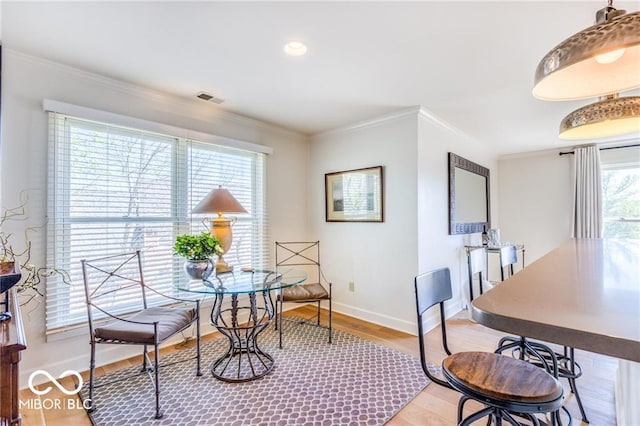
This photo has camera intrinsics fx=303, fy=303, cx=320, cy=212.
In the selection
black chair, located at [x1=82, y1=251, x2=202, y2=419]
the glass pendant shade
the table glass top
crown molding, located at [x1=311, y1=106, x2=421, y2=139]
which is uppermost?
crown molding, located at [x1=311, y1=106, x2=421, y2=139]

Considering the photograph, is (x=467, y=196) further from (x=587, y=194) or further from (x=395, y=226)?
(x=587, y=194)

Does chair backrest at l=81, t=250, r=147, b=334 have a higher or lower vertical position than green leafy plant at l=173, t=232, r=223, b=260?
lower

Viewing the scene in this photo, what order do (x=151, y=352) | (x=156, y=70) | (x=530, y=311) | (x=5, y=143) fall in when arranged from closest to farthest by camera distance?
1. (x=530, y=311)
2. (x=5, y=143)
3. (x=156, y=70)
4. (x=151, y=352)

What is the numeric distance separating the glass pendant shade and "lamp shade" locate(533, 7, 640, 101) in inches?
12.5

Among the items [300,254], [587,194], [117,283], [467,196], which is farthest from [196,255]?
[587,194]

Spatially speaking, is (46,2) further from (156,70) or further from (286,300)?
(286,300)

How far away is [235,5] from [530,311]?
1889 millimetres

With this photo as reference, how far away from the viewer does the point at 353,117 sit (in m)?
3.45

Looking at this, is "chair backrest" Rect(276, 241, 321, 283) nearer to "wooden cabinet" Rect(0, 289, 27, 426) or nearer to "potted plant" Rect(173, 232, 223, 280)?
"potted plant" Rect(173, 232, 223, 280)

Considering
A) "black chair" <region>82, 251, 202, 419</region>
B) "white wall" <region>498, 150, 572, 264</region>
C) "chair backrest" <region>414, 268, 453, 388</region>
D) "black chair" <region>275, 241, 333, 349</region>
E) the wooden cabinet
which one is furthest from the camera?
"white wall" <region>498, 150, 572, 264</region>

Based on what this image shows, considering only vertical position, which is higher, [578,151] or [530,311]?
[578,151]

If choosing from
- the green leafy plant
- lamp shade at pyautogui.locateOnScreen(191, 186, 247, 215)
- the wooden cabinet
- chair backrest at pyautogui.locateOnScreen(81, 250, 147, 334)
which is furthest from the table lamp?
the wooden cabinet

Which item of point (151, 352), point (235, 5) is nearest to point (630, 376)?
point (235, 5)

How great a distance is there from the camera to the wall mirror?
3.72 metres
